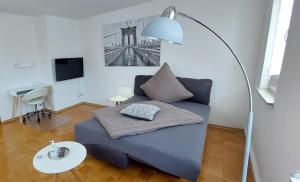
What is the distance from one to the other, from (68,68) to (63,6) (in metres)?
1.37

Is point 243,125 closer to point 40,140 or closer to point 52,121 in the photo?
point 40,140

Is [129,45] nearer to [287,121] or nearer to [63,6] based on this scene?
[63,6]

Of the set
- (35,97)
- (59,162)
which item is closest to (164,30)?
(59,162)

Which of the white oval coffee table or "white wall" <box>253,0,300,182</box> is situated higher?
"white wall" <box>253,0,300,182</box>

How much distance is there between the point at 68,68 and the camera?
12.8 feet

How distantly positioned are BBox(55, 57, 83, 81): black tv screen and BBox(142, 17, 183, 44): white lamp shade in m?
3.26

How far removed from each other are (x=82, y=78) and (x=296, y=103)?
14.3ft

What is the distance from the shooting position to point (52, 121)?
3.35 metres

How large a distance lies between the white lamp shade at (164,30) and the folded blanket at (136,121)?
1.12 m

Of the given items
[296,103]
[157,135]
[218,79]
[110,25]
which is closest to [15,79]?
[110,25]

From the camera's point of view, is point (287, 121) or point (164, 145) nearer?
point (287, 121)

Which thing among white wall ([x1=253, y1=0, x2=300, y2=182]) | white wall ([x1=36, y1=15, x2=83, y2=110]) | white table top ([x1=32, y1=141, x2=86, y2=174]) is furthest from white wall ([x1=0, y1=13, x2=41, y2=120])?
white wall ([x1=253, y1=0, x2=300, y2=182])

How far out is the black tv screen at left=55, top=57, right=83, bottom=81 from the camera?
3.69 meters

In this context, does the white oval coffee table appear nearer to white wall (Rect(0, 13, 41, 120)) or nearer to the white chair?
the white chair
